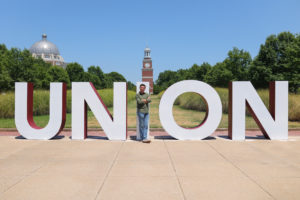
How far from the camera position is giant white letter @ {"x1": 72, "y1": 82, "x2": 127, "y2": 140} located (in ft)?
28.1

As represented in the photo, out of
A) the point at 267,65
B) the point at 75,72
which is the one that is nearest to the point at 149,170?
the point at 267,65

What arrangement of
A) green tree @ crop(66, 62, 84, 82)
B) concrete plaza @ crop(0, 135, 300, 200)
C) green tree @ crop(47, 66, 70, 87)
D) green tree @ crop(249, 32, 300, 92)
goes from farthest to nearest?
green tree @ crop(66, 62, 84, 82) < green tree @ crop(47, 66, 70, 87) < green tree @ crop(249, 32, 300, 92) < concrete plaza @ crop(0, 135, 300, 200)

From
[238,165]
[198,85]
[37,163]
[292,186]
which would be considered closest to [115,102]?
[198,85]

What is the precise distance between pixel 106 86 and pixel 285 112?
77033 millimetres

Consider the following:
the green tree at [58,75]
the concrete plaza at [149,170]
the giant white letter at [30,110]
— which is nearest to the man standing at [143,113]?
the concrete plaza at [149,170]

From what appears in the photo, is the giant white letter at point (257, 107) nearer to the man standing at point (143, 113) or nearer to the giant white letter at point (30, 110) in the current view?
the man standing at point (143, 113)

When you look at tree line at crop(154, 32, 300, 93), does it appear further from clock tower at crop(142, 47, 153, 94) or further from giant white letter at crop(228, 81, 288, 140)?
clock tower at crop(142, 47, 153, 94)

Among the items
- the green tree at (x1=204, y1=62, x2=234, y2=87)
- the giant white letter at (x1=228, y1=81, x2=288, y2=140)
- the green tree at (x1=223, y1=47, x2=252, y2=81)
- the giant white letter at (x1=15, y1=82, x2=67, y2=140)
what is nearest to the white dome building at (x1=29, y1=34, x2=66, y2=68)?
the green tree at (x1=204, y1=62, x2=234, y2=87)

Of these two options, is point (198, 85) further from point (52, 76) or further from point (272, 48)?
point (52, 76)

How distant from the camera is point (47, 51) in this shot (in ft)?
465

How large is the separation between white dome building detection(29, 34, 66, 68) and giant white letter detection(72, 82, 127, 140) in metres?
139

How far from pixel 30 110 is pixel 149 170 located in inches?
224

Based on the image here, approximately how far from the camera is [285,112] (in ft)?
28.7

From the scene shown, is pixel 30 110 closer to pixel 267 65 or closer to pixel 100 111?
pixel 100 111
